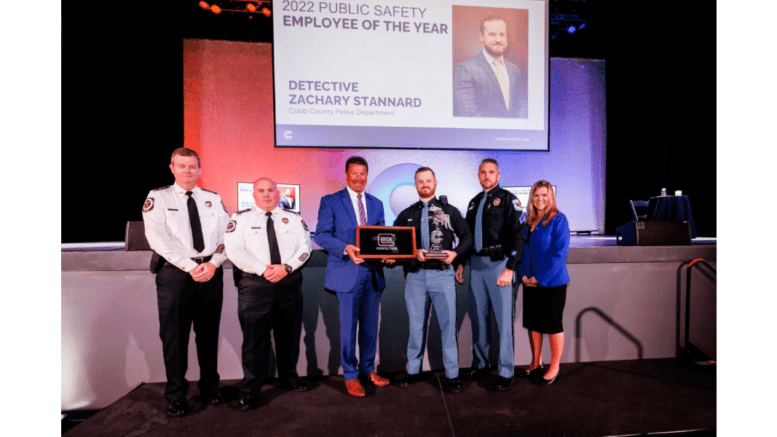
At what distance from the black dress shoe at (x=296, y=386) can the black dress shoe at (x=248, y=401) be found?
0.95 feet

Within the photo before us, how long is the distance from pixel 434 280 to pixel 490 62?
114 inches

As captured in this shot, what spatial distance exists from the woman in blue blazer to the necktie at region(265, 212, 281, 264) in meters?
1.92

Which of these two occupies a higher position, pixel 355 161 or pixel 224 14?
pixel 224 14

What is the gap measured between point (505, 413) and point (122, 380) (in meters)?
3.06

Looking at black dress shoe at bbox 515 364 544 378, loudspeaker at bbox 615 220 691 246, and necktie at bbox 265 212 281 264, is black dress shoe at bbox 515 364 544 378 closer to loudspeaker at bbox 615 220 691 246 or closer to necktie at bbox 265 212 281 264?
loudspeaker at bbox 615 220 691 246

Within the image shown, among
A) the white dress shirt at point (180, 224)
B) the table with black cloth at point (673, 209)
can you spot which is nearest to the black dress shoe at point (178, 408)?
the white dress shirt at point (180, 224)

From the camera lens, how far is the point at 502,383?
253 centimetres

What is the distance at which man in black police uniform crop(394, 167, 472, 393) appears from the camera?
97.7 inches

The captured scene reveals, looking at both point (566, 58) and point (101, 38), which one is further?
point (566, 58)

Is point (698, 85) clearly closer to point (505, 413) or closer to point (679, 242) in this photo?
point (679, 242)

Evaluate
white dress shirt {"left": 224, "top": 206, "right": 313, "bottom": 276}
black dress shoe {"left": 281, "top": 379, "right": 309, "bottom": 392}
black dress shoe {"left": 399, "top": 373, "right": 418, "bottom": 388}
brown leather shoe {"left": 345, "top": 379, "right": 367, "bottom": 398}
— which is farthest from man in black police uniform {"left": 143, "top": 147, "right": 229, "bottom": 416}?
black dress shoe {"left": 399, "top": 373, "right": 418, "bottom": 388}

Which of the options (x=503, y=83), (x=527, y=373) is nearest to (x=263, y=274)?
(x=527, y=373)

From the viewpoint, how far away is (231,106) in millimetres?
5672

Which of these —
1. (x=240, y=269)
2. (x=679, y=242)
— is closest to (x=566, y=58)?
(x=679, y=242)
